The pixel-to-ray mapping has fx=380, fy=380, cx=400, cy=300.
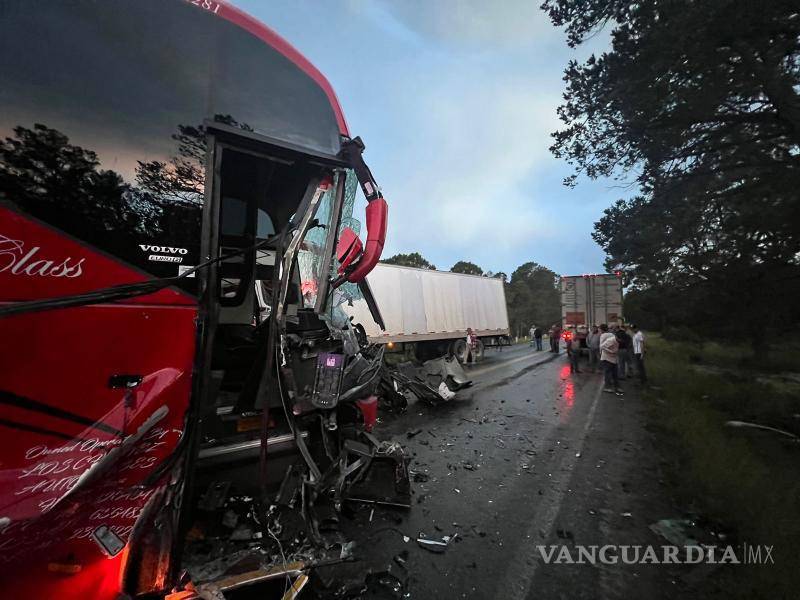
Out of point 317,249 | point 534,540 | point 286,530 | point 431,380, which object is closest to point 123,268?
point 317,249

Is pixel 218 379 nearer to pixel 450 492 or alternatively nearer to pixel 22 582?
pixel 22 582

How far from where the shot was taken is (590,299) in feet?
56.4

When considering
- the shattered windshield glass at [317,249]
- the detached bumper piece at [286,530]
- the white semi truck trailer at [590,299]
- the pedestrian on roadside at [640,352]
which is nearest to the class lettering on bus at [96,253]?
the detached bumper piece at [286,530]

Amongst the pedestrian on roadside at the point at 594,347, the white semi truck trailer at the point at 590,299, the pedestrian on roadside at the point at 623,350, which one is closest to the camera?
the pedestrian on roadside at the point at 623,350

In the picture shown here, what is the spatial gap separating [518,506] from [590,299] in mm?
15382

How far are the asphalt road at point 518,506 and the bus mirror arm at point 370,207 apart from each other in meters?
2.34

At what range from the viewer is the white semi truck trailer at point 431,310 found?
1309 cm

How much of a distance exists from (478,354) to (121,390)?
1777 cm

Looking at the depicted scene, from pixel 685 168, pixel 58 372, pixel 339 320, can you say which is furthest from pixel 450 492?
pixel 685 168

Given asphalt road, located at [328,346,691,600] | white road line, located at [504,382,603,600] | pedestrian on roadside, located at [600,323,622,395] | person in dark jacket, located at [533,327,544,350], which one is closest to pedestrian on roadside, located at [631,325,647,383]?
pedestrian on roadside, located at [600,323,622,395]

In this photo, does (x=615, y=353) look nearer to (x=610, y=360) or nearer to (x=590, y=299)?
(x=610, y=360)

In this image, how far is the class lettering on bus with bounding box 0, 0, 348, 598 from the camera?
61.9 inches

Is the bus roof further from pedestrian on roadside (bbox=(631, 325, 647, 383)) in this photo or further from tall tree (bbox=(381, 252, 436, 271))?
tall tree (bbox=(381, 252, 436, 271))

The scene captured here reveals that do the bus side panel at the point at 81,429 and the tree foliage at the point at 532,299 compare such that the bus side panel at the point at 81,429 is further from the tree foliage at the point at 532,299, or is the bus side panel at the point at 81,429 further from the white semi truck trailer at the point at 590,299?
the tree foliage at the point at 532,299
